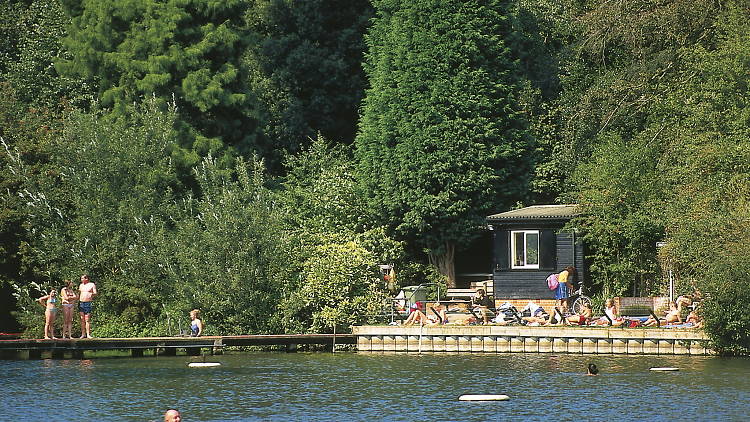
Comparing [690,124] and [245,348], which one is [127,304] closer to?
[245,348]

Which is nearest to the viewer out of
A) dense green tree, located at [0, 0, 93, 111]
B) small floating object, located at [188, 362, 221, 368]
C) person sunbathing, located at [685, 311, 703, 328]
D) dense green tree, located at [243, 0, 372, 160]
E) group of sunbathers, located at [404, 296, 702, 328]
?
person sunbathing, located at [685, 311, 703, 328]

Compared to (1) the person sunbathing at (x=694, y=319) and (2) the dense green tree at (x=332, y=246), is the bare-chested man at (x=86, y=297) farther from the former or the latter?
(1) the person sunbathing at (x=694, y=319)

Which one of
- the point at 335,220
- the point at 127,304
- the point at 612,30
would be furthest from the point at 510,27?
the point at 127,304

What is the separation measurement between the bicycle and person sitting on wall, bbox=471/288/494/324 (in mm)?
2843

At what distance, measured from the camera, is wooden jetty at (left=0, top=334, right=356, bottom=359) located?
143 feet

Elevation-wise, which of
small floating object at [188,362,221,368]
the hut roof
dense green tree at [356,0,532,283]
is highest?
dense green tree at [356,0,532,283]

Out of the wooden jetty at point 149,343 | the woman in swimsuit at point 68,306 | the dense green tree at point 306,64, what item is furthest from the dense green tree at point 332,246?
the woman in swimsuit at point 68,306

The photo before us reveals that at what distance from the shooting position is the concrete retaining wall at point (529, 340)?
138 ft

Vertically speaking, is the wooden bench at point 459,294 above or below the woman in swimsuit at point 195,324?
above

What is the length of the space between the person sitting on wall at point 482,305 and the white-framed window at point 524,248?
1.87m

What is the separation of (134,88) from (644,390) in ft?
89.8

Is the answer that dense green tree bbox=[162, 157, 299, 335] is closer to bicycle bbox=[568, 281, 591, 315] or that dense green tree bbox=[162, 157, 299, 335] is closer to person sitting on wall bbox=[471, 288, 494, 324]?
person sitting on wall bbox=[471, 288, 494, 324]

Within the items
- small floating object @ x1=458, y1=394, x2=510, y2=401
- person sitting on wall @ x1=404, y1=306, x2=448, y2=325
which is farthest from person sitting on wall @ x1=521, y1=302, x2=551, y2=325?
small floating object @ x1=458, y1=394, x2=510, y2=401

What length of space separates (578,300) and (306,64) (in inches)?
731
